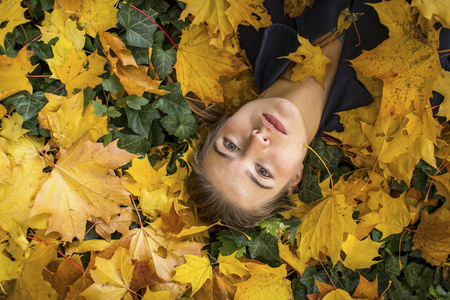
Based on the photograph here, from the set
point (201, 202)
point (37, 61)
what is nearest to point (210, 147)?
point (201, 202)

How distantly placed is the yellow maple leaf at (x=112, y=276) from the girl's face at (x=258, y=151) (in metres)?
0.48

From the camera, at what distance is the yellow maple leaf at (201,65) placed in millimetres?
1399

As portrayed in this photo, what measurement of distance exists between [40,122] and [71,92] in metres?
0.17

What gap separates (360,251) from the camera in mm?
1569

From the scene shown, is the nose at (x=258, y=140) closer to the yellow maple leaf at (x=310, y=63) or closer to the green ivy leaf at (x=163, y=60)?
the yellow maple leaf at (x=310, y=63)

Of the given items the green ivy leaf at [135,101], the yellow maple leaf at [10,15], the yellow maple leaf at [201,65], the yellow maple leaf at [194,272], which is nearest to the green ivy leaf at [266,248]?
the yellow maple leaf at [194,272]

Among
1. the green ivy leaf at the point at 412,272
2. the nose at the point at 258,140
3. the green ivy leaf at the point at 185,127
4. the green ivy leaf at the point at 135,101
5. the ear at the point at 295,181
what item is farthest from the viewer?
the green ivy leaf at the point at 412,272

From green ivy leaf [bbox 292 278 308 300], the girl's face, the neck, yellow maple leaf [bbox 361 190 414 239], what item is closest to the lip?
the girl's face

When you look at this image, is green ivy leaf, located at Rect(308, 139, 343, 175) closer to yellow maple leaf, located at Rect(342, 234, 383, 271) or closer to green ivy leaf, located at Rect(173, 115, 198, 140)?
yellow maple leaf, located at Rect(342, 234, 383, 271)

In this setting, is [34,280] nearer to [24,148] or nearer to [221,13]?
[24,148]

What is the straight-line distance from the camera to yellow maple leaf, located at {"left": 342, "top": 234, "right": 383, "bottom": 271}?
1.55 m

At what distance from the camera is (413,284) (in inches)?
66.6

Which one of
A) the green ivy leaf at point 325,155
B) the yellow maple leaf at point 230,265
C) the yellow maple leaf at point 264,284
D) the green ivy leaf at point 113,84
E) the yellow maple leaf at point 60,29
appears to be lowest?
the yellow maple leaf at point 264,284

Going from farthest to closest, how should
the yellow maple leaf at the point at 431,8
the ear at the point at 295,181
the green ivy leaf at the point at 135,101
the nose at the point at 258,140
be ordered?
the ear at the point at 295,181
the green ivy leaf at the point at 135,101
the nose at the point at 258,140
the yellow maple leaf at the point at 431,8
